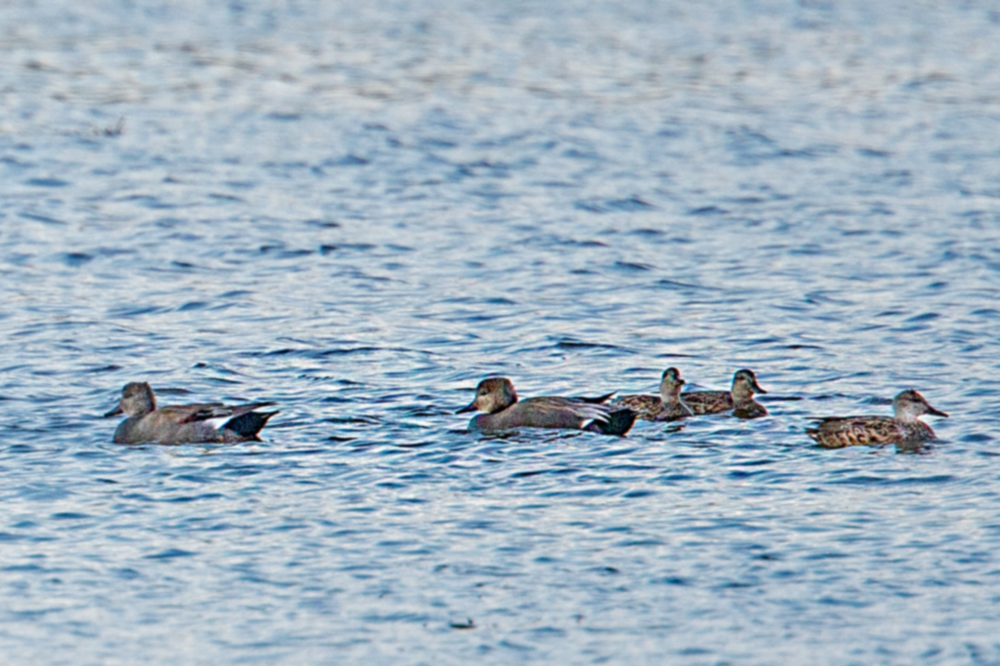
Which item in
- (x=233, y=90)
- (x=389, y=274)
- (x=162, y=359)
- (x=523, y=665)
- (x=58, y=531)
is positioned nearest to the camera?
(x=523, y=665)

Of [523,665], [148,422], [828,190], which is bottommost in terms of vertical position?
[523,665]

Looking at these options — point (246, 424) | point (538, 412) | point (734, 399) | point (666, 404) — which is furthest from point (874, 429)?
point (246, 424)

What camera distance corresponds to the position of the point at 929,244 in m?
20.6

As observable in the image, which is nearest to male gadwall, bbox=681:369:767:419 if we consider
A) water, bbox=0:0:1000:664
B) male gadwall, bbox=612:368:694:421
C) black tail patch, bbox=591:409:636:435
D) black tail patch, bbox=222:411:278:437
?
male gadwall, bbox=612:368:694:421

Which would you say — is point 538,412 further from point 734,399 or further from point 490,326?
point 490,326

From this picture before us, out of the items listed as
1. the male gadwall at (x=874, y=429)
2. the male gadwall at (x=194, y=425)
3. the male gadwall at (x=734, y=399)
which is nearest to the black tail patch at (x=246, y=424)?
the male gadwall at (x=194, y=425)

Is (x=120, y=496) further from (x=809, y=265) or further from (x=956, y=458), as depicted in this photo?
(x=809, y=265)

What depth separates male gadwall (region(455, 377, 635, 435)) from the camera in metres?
13.4

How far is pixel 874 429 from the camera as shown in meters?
12.9

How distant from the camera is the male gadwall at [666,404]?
13.7 meters

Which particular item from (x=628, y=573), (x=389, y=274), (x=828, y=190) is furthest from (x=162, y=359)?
(x=828, y=190)

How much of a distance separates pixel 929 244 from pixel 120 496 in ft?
40.0

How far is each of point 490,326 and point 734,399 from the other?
392cm

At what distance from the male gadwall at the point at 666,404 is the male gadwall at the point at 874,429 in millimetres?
1189
